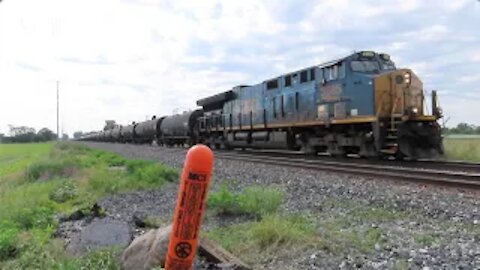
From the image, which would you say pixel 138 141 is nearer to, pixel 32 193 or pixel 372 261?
pixel 32 193

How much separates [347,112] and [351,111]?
0.19m

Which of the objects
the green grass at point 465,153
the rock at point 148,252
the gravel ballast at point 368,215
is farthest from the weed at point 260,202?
the green grass at point 465,153

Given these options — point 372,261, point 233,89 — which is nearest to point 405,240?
Result: point 372,261

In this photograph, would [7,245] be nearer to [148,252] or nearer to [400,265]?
[148,252]

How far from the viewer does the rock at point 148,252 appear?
4.74 m

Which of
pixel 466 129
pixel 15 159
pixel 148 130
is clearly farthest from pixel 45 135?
pixel 466 129

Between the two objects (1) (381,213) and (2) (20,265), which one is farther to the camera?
(1) (381,213)

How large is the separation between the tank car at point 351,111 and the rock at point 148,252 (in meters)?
11.6

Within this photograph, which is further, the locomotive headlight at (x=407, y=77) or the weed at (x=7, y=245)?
the locomotive headlight at (x=407, y=77)

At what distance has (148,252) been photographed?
16.1 feet

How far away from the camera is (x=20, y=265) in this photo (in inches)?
218

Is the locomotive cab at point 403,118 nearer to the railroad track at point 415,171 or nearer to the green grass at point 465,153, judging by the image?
the railroad track at point 415,171

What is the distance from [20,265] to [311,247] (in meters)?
2.97

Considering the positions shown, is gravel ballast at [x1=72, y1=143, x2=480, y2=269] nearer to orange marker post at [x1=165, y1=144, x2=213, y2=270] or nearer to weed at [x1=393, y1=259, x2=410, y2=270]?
weed at [x1=393, y1=259, x2=410, y2=270]
